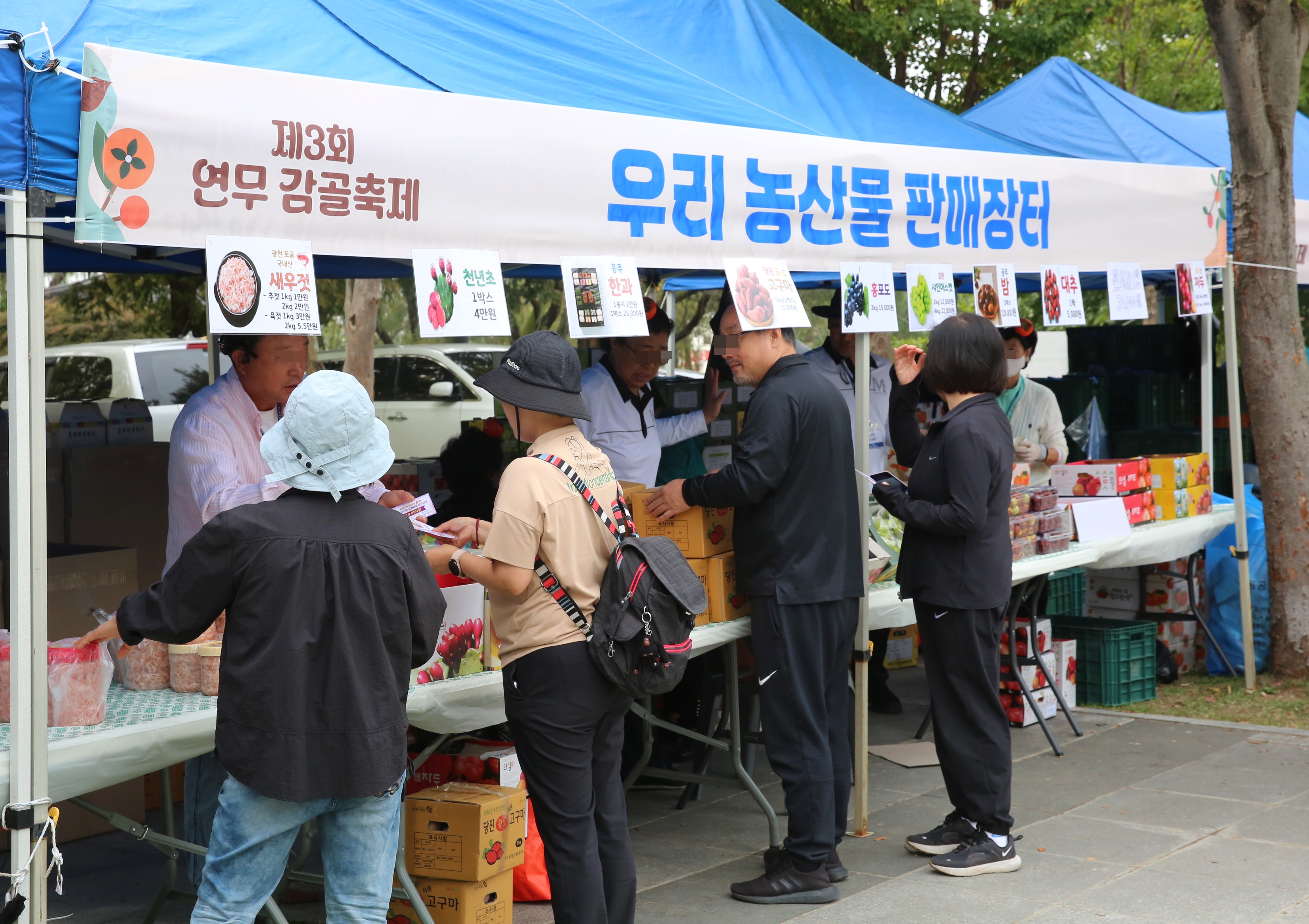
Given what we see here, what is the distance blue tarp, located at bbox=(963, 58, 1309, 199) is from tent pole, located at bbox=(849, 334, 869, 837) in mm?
2838

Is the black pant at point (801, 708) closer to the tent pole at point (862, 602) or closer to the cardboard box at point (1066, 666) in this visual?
the tent pole at point (862, 602)

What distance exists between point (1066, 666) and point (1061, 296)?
2.30 metres

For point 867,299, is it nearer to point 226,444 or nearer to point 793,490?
point 793,490

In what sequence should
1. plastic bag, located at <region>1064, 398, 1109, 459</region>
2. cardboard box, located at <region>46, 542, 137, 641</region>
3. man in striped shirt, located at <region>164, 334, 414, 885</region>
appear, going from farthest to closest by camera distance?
plastic bag, located at <region>1064, 398, 1109, 459</region> → cardboard box, located at <region>46, 542, 137, 641</region> → man in striped shirt, located at <region>164, 334, 414, 885</region>

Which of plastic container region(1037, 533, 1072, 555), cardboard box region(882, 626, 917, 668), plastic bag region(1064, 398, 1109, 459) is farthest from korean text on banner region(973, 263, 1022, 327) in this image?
plastic bag region(1064, 398, 1109, 459)

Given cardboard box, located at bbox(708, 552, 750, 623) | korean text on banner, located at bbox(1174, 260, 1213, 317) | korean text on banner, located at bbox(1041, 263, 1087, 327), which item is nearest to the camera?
cardboard box, located at bbox(708, 552, 750, 623)

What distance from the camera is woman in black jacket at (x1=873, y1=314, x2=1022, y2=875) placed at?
14.4 ft

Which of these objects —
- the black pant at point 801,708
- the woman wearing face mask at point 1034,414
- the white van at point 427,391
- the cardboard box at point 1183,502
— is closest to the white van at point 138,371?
the white van at point 427,391

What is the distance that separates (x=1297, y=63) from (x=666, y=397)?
13.4ft

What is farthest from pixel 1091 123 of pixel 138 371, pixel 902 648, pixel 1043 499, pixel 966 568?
pixel 138 371

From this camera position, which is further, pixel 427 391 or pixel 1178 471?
pixel 427 391

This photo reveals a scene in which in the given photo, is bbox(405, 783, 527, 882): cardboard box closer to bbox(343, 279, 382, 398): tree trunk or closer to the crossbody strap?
the crossbody strap

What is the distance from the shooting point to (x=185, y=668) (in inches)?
135

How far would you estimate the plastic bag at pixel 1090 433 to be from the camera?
376 inches
